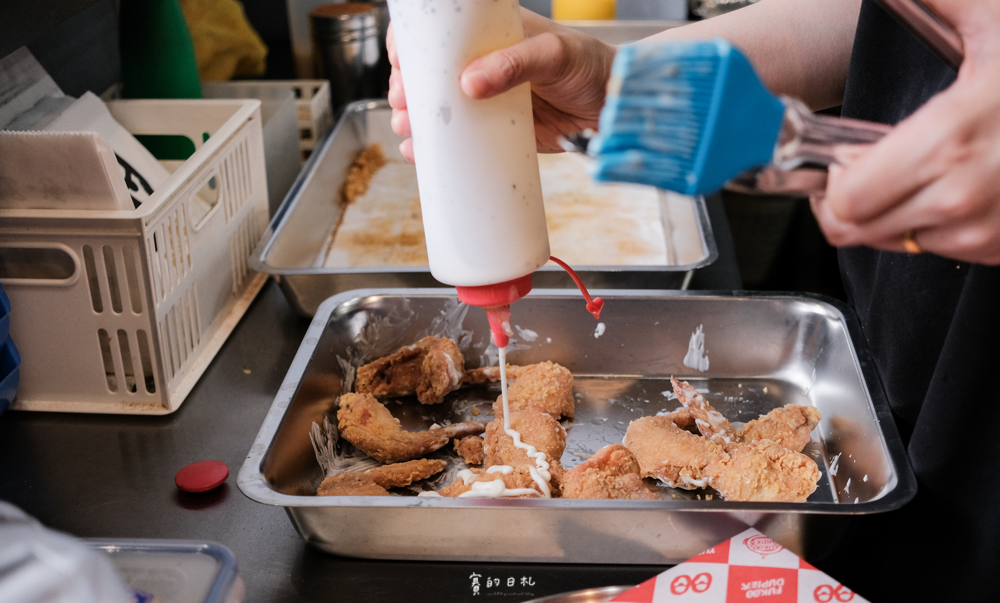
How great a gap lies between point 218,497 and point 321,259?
0.78 meters

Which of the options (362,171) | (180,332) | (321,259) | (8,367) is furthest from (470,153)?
(362,171)

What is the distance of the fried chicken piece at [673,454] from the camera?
1.10 metres

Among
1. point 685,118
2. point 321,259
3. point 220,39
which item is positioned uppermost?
point 685,118

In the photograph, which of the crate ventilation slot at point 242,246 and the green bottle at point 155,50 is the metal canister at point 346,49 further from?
the crate ventilation slot at point 242,246

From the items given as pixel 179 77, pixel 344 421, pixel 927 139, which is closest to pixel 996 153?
pixel 927 139

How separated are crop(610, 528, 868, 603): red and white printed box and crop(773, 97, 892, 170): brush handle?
457 mm

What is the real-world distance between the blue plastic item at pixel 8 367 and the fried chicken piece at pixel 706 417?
3.30 feet

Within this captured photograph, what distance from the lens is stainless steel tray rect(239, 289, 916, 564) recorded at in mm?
888

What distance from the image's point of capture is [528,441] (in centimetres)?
112

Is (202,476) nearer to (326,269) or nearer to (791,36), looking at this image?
(326,269)

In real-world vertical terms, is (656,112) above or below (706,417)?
above

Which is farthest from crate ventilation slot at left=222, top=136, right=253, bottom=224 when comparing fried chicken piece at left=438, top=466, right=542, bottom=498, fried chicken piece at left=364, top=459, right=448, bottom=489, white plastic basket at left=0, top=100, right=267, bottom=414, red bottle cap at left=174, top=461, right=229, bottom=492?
fried chicken piece at left=438, top=466, right=542, bottom=498

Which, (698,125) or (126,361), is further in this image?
(126,361)

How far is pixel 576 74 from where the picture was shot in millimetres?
922
